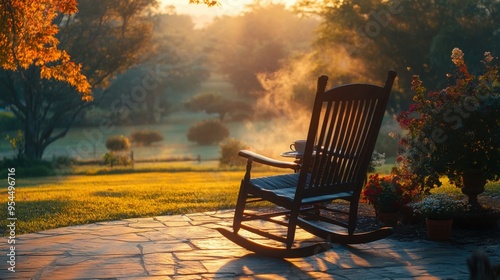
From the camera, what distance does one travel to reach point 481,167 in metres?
6.54

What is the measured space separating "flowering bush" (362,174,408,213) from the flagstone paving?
60 centimetres

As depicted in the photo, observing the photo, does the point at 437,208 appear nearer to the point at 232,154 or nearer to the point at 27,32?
the point at 27,32

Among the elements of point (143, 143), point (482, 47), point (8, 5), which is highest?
point (482, 47)

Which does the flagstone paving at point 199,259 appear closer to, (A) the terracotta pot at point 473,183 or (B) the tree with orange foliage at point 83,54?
(A) the terracotta pot at point 473,183

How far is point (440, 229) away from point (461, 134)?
3.26 feet

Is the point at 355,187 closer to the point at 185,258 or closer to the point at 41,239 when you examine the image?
the point at 185,258

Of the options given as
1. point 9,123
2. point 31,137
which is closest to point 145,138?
point 9,123

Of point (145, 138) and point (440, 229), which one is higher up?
point (440, 229)

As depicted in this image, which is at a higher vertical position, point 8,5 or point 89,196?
point 8,5

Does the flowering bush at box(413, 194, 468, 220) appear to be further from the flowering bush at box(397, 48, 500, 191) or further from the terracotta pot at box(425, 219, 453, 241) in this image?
the flowering bush at box(397, 48, 500, 191)

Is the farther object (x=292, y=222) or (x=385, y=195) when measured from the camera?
(x=385, y=195)

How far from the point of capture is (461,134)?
20.9ft

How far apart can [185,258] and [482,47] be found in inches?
907

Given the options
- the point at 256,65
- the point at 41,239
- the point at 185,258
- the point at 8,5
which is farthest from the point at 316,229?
the point at 256,65
